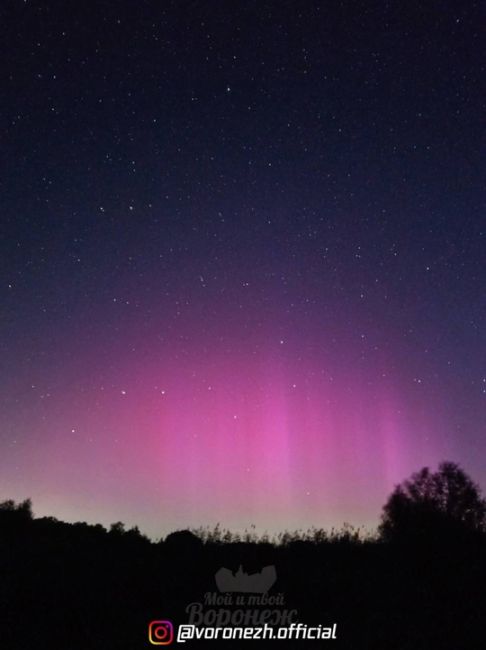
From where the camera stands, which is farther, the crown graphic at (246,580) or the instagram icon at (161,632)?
the crown graphic at (246,580)

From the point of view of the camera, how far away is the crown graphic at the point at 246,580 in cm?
950

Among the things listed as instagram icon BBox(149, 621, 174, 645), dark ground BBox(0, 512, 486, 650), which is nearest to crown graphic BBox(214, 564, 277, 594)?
dark ground BBox(0, 512, 486, 650)

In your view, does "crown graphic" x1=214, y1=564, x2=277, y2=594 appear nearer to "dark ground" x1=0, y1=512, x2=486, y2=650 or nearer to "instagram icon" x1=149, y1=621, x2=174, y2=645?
"dark ground" x1=0, y1=512, x2=486, y2=650

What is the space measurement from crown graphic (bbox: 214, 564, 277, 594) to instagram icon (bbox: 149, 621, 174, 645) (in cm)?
144

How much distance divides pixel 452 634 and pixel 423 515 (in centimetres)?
431

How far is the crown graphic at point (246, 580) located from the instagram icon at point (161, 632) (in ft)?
4.73

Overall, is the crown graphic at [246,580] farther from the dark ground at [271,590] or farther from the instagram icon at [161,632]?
the instagram icon at [161,632]

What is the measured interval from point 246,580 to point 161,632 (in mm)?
2035

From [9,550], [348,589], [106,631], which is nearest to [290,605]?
[348,589]

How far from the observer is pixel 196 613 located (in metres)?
8.69

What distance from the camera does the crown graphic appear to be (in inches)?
374

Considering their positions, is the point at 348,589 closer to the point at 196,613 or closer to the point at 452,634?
the point at 452,634

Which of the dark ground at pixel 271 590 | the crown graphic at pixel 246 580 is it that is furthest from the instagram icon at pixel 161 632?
the crown graphic at pixel 246 580

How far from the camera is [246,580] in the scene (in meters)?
9.71
